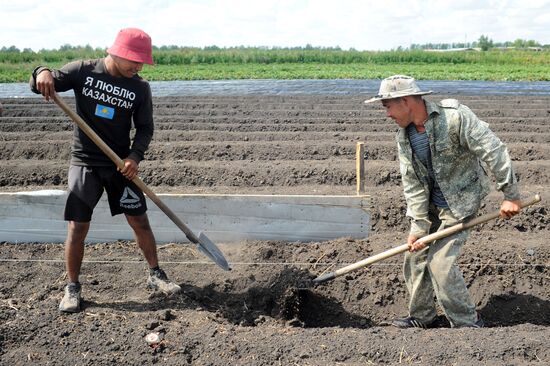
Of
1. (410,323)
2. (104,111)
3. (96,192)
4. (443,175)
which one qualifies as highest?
(104,111)

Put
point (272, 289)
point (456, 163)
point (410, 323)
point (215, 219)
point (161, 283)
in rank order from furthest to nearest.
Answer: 1. point (215, 219)
2. point (272, 289)
3. point (161, 283)
4. point (410, 323)
5. point (456, 163)

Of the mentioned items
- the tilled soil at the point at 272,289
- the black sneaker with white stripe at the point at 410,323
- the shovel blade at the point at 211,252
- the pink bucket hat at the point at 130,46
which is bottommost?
the black sneaker with white stripe at the point at 410,323

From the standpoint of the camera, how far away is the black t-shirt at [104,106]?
153 inches

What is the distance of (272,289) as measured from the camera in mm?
4723

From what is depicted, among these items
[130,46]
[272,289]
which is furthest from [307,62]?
[130,46]

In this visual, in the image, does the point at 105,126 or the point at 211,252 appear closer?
the point at 105,126

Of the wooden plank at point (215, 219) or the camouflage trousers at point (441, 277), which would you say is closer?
the camouflage trousers at point (441, 277)

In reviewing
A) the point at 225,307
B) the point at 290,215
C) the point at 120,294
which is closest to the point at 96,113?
the point at 120,294

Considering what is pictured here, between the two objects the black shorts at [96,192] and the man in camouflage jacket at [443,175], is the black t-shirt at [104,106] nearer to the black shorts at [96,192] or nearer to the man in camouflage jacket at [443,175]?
the black shorts at [96,192]

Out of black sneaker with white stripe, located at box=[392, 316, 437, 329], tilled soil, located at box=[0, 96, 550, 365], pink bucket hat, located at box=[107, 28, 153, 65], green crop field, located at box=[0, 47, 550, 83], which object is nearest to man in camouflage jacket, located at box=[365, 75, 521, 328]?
black sneaker with white stripe, located at box=[392, 316, 437, 329]

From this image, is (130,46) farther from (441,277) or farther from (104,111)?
(441,277)

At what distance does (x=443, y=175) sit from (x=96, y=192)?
7.42 feet

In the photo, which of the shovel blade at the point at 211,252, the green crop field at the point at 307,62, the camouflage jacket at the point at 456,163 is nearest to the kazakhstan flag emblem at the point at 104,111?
the shovel blade at the point at 211,252

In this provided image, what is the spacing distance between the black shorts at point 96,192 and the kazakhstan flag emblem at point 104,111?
35 centimetres
